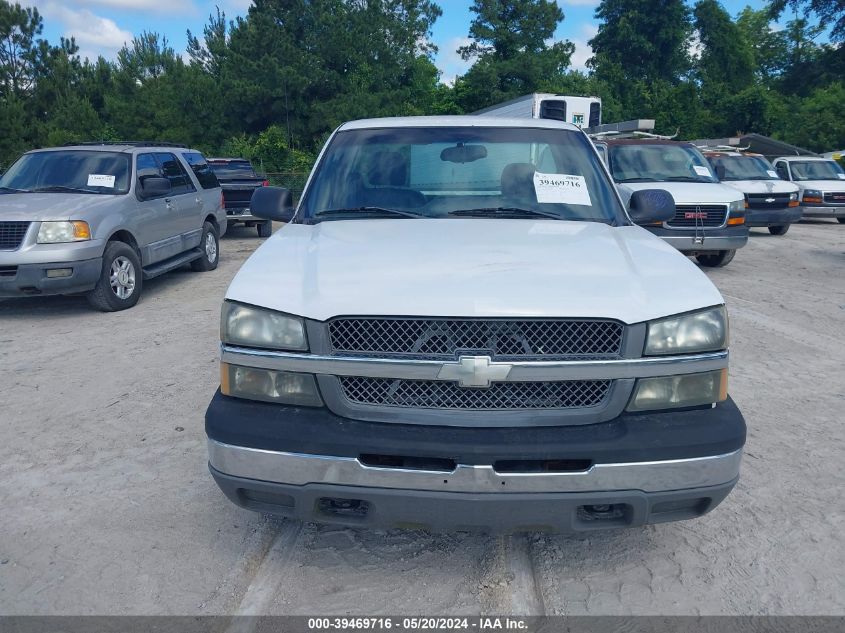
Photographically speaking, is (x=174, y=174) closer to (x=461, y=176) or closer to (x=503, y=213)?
(x=461, y=176)

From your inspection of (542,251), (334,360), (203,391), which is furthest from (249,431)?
(203,391)

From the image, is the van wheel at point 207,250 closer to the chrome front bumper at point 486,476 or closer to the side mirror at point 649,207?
the side mirror at point 649,207

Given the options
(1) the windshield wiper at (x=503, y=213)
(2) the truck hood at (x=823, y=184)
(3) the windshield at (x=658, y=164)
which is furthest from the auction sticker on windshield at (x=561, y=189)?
(2) the truck hood at (x=823, y=184)

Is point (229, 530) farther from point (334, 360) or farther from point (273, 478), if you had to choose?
point (334, 360)

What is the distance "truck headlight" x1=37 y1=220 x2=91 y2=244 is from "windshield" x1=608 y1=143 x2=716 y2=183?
7448 mm

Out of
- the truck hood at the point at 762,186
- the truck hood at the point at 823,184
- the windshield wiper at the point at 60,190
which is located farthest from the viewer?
the truck hood at the point at 823,184

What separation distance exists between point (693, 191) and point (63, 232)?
26.7 ft

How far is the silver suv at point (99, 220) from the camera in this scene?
24.2 feet

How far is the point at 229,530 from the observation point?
11.0 ft

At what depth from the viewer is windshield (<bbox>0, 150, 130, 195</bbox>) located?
27.6 ft

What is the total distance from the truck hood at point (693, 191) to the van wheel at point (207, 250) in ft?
19.3

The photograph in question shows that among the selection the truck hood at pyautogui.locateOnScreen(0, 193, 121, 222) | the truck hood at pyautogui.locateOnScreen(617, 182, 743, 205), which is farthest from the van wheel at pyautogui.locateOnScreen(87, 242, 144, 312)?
the truck hood at pyautogui.locateOnScreen(617, 182, 743, 205)

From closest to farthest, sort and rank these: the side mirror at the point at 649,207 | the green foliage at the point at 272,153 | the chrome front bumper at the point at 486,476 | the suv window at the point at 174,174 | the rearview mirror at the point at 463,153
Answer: the chrome front bumper at the point at 486,476 < the rearview mirror at the point at 463,153 < the side mirror at the point at 649,207 < the suv window at the point at 174,174 < the green foliage at the point at 272,153

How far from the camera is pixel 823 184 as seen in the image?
19016mm
